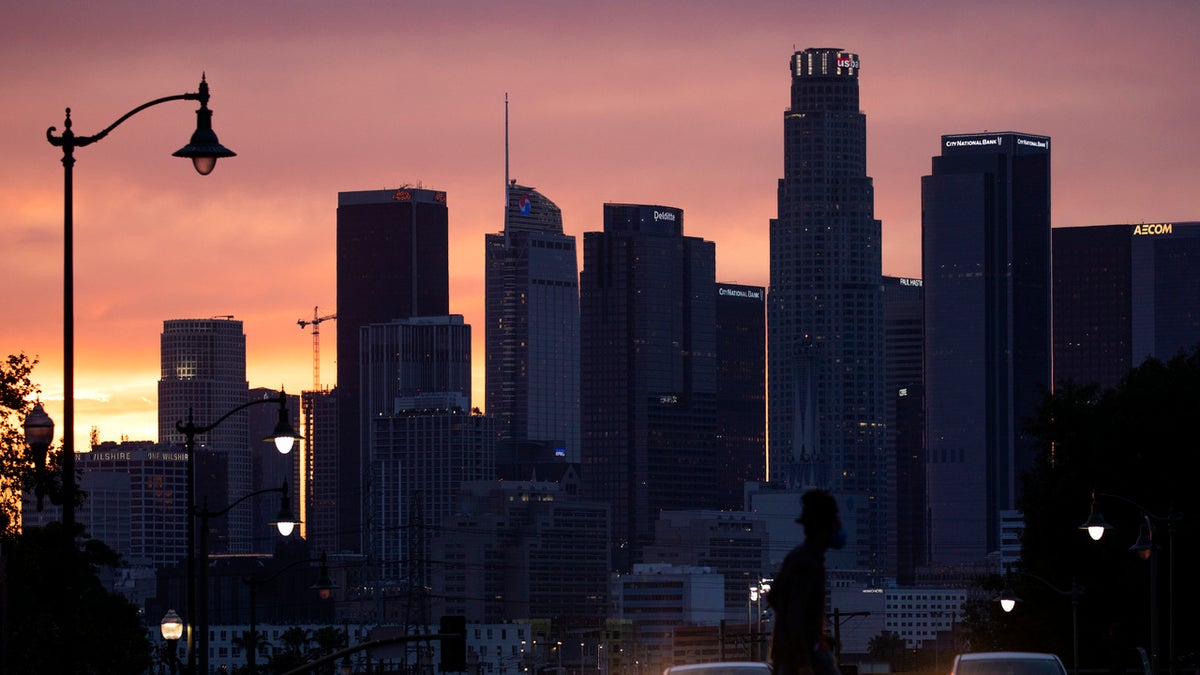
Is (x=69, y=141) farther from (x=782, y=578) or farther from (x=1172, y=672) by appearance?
(x=1172, y=672)

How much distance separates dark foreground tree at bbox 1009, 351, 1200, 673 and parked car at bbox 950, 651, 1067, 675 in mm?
39732

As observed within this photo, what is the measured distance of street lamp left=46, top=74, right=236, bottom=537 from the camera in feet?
91.4

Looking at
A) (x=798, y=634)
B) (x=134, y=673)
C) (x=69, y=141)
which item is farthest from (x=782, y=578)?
(x=134, y=673)

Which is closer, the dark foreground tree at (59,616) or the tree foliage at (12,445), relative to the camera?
the dark foreground tree at (59,616)

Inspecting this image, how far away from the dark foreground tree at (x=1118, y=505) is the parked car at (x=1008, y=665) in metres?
39.7

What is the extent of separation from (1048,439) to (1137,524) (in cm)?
1076

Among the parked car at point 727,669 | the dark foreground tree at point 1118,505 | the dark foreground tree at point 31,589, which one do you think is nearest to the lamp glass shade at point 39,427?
the dark foreground tree at point 31,589

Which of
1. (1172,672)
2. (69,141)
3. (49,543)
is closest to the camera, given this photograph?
(69,141)

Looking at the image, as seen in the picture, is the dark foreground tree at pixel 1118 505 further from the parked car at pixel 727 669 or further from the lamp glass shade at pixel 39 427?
the lamp glass shade at pixel 39 427

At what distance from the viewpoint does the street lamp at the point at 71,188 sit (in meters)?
27.8

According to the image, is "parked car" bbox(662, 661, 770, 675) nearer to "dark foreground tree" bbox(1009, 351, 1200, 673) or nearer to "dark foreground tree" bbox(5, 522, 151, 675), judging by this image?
"dark foreground tree" bbox(5, 522, 151, 675)

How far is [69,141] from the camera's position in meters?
28.1

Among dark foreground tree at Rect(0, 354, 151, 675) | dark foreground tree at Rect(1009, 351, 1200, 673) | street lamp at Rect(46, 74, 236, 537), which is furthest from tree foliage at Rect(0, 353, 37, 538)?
dark foreground tree at Rect(1009, 351, 1200, 673)

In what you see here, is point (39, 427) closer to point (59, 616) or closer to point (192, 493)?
point (192, 493)
